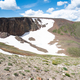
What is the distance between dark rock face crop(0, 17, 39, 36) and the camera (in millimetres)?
63706

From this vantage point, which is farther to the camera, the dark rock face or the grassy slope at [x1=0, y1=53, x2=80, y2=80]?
the dark rock face

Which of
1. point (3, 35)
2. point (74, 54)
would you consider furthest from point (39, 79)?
point (3, 35)

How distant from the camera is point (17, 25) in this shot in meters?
70.6

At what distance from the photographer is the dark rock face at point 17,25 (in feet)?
209

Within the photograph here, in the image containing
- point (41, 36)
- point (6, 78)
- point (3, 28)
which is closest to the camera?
point (6, 78)

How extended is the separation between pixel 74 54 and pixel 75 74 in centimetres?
2930

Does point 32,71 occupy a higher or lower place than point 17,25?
lower

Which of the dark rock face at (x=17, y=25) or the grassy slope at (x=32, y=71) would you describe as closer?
the grassy slope at (x=32, y=71)

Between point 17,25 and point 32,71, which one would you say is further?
point 17,25

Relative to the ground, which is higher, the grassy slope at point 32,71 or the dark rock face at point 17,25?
the dark rock face at point 17,25

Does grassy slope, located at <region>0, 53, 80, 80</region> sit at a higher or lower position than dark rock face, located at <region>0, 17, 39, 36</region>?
lower

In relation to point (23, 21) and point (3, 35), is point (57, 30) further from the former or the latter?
point (3, 35)

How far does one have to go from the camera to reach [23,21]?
7606cm

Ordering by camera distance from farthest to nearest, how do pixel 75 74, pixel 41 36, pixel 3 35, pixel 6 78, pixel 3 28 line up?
pixel 41 36
pixel 3 28
pixel 3 35
pixel 75 74
pixel 6 78
